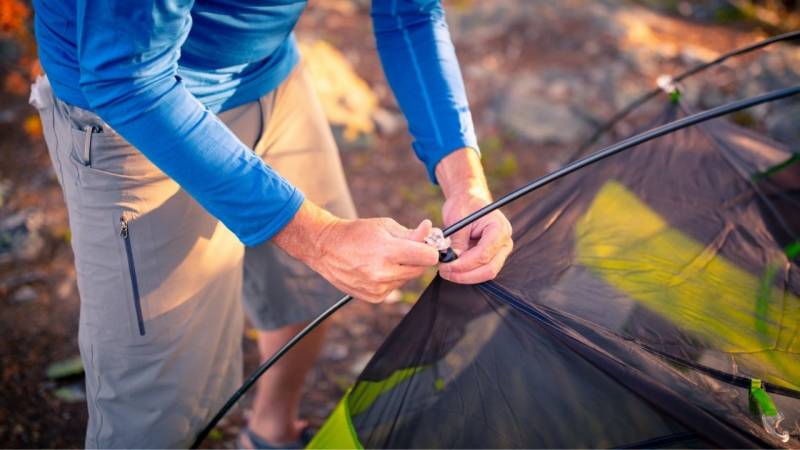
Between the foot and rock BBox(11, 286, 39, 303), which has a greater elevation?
rock BBox(11, 286, 39, 303)

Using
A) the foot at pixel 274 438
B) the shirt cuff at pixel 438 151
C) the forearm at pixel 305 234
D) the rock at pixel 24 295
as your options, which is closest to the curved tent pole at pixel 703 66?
the shirt cuff at pixel 438 151

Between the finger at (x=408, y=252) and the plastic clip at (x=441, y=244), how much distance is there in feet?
0.10

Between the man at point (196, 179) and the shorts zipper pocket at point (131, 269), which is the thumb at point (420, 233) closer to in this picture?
the man at point (196, 179)

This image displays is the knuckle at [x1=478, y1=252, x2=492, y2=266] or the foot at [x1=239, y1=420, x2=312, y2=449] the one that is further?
the foot at [x1=239, y1=420, x2=312, y2=449]

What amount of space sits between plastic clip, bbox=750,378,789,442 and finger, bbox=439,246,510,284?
0.52m

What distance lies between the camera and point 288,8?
1.44 metres

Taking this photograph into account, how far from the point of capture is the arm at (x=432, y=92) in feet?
5.23

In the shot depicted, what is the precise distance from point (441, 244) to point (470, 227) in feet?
0.58

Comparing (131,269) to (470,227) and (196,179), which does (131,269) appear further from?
(470,227)

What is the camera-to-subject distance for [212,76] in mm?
1423

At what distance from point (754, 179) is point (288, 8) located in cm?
142

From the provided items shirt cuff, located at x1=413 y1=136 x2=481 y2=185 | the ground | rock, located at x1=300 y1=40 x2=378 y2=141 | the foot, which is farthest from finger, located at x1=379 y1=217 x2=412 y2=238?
rock, located at x1=300 y1=40 x2=378 y2=141

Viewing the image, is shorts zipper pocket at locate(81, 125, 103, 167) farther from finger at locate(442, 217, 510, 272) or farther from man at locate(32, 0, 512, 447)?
finger at locate(442, 217, 510, 272)

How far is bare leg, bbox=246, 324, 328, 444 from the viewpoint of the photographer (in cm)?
197
